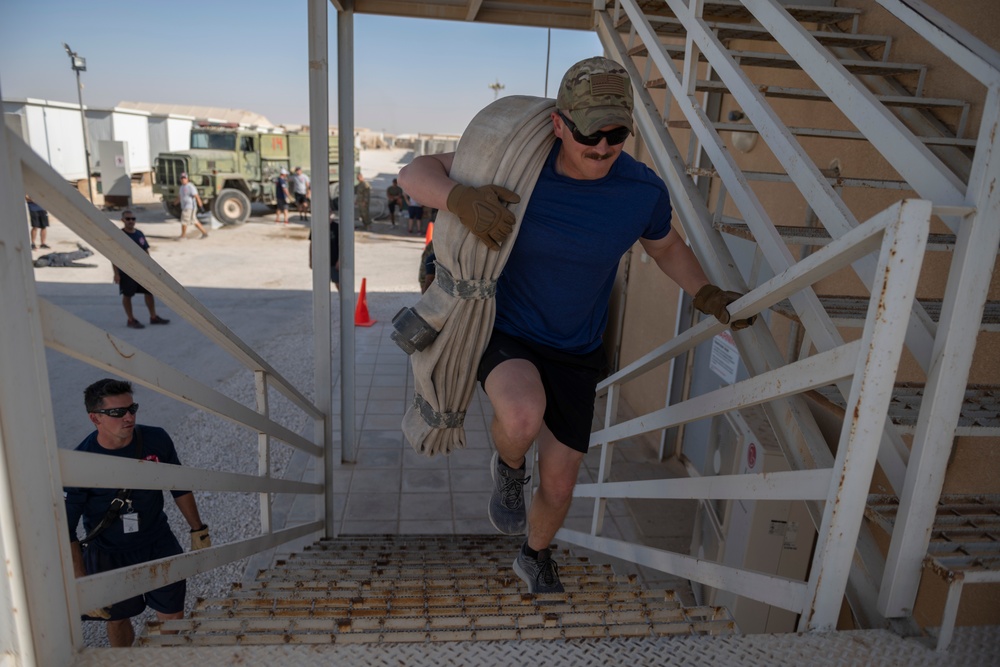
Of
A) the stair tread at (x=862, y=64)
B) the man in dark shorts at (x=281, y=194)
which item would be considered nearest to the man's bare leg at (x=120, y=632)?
the stair tread at (x=862, y=64)

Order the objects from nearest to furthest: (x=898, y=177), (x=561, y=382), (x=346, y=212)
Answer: (x=561, y=382) < (x=898, y=177) < (x=346, y=212)

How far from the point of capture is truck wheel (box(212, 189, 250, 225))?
770 inches

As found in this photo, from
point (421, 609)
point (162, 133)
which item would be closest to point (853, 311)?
point (421, 609)

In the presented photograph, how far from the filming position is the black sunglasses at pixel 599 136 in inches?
86.3

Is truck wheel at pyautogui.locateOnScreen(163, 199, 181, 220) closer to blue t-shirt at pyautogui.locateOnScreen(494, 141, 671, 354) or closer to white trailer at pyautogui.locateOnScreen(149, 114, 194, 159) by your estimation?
white trailer at pyautogui.locateOnScreen(149, 114, 194, 159)

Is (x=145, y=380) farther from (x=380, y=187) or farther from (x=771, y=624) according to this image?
(x=380, y=187)

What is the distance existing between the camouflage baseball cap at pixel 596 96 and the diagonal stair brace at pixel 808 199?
1.46 ft

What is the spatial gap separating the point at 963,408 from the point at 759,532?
169 centimetres

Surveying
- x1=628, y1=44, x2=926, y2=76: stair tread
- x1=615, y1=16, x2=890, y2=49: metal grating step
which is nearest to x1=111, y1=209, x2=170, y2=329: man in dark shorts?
x1=615, y1=16, x2=890, y2=49: metal grating step

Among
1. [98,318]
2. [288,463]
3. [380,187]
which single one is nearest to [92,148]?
[380,187]

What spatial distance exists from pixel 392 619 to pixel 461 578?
1.05 m

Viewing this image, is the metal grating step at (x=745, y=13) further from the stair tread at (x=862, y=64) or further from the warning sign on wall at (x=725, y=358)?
the warning sign on wall at (x=725, y=358)

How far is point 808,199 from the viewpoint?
205 cm

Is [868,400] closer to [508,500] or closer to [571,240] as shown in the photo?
[571,240]
